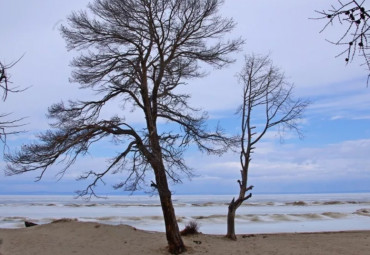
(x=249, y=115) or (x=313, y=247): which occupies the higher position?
(x=249, y=115)

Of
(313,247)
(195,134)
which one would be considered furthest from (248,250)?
(195,134)

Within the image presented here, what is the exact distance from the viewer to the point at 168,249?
1472cm

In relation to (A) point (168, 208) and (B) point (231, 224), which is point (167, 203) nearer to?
(A) point (168, 208)

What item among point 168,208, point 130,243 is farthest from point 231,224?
A: point 130,243

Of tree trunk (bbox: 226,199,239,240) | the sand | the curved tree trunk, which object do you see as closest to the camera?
the curved tree trunk

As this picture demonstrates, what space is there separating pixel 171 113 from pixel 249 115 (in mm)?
4163

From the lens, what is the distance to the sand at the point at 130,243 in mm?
14914

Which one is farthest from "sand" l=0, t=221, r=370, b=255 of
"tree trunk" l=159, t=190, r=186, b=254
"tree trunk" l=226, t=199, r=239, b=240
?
"tree trunk" l=159, t=190, r=186, b=254

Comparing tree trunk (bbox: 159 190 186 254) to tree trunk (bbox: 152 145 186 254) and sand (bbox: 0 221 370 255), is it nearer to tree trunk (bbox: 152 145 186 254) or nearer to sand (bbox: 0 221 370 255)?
tree trunk (bbox: 152 145 186 254)

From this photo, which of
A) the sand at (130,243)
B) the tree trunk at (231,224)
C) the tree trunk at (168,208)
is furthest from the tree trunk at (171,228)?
the tree trunk at (231,224)

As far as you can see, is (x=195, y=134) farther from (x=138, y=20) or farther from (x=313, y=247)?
(x=313, y=247)

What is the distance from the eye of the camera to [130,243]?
51.3 ft

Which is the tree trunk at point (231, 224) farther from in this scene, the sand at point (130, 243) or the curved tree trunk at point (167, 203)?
the curved tree trunk at point (167, 203)

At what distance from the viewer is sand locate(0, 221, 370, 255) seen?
14.9 metres
